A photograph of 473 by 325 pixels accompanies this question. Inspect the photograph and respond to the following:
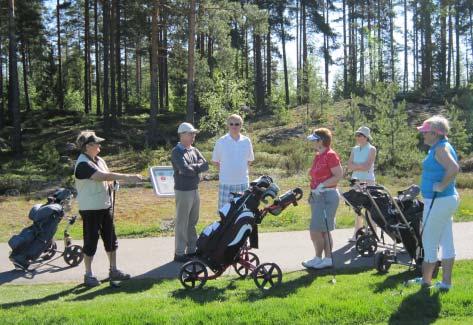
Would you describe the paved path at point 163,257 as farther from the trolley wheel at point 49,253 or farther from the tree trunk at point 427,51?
the tree trunk at point 427,51

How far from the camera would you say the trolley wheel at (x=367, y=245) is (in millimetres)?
7695

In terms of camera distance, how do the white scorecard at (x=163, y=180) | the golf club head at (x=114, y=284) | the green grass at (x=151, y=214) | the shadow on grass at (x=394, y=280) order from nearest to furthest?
the shadow on grass at (x=394, y=280)
the golf club head at (x=114, y=284)
the white scorecard at (x=163, y=180)
the green grass at (x=151, y=214)

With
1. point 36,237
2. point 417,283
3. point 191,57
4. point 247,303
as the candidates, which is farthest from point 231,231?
point 191,57

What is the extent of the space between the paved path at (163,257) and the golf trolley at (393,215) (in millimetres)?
651

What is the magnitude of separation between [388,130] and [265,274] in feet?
48.0

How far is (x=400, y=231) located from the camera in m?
6.73

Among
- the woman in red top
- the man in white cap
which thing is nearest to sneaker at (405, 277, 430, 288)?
the woman in red top

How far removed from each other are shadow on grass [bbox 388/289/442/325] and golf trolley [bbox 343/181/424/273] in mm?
1137

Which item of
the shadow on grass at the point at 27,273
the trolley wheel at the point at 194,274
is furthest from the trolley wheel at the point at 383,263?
the shadow on grass at the point at 27,273

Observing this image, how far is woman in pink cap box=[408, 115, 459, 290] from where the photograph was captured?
548 cm

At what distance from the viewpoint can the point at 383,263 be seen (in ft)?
22.1

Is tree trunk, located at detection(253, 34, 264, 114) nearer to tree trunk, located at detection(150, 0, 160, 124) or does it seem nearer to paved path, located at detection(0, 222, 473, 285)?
tree trunk, located at detection(150, 0, 160, 124)

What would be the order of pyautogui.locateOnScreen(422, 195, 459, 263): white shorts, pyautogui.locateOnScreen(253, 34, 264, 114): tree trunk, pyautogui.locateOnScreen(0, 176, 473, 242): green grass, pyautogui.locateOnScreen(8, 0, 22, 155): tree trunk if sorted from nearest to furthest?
pyautogui.locateOnScreen(422, 195, 459, 263): white shorts → pyautogui.locateOnScreen(0, 176, 473, 242): green grass → pyautogui.locateOnScreen(8, 0, 22, 155): tree trunk → pyautogui.locateOnScreen(253, 34, 264, 114): tree trunk

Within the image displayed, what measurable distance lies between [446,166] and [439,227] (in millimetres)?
706
